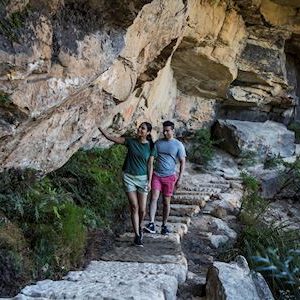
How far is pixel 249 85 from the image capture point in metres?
13.7

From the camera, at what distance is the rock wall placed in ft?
13.8

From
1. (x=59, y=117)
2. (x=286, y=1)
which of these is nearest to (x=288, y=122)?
(x=286, y=1)

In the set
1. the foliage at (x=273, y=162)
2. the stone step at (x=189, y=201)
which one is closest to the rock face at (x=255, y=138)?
the foliage at (x=273, y=162)

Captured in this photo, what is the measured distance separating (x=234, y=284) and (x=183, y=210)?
152 inches

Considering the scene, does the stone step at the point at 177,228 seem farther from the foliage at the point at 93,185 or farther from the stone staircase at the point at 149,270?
the foliage at the point at 93,185

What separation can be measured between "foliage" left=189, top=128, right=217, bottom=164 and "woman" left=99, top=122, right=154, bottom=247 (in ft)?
23.0

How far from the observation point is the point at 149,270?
479 centimetres

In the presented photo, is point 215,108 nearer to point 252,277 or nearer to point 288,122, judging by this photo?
point 288,122

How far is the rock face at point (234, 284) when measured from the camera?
4.00 metres

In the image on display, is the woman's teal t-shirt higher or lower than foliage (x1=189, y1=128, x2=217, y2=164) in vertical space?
higher

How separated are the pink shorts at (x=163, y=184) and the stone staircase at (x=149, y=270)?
609 mm

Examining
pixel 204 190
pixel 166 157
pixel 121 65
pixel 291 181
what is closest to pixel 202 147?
pixel 291 181

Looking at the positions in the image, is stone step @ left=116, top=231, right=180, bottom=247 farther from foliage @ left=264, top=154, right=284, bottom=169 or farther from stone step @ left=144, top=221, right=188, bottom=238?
foliage @ left=264, top=154, right=284, bottom=169

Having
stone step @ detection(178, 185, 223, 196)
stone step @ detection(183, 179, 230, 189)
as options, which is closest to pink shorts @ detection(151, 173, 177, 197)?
stone step @ detection(178, 185, 223, 196)
